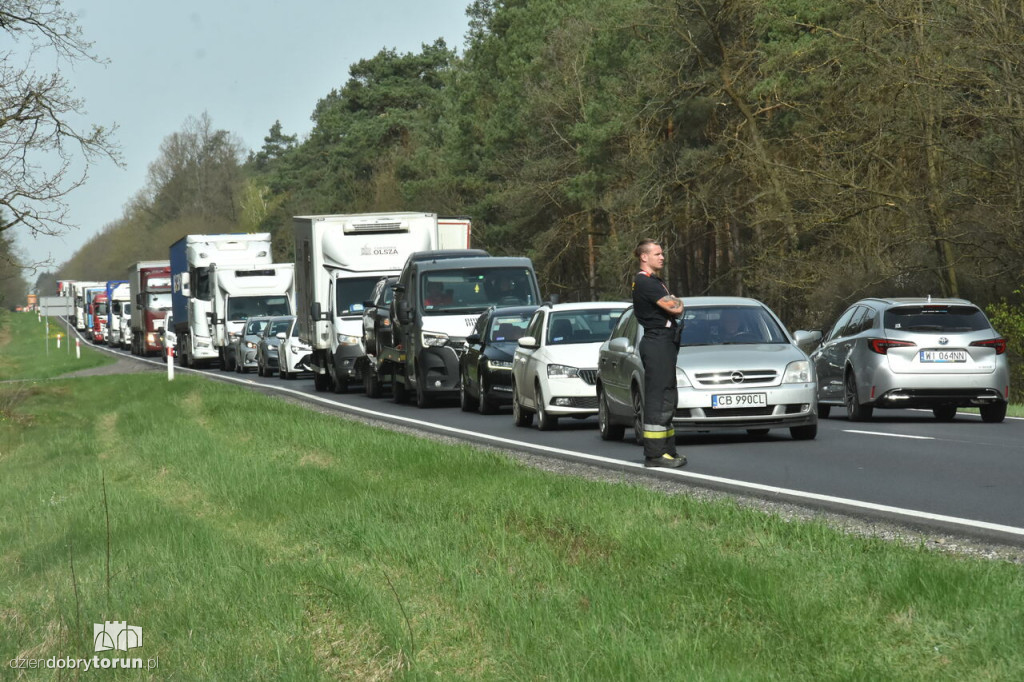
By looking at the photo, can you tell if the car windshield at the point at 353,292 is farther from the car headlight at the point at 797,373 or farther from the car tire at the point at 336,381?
the car headlight at the point at 797,373

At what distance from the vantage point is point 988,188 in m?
30.5

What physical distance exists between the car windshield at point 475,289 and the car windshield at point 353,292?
4688 millimetres

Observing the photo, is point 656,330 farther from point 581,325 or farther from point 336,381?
point 336,381

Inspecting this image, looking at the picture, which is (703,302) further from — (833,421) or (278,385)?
(278,385)

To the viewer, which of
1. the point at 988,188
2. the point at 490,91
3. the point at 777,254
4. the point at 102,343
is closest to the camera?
the point at 988,188

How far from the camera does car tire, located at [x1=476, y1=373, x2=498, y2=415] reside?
2406 centimetres

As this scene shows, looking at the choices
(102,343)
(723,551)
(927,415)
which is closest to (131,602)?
(723,551)

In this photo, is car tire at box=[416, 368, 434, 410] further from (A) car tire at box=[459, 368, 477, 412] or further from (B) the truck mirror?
(A) car tire at box=[459, 368, 477, 412]

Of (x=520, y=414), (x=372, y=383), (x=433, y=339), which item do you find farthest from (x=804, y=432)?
(x=372, y=383)

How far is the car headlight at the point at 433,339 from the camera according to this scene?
26656mm

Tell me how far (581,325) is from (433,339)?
19.6 feet

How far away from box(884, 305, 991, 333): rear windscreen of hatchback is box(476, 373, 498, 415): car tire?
647cm

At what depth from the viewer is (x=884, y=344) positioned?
20219 mm

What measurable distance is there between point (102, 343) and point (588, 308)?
9275cm
